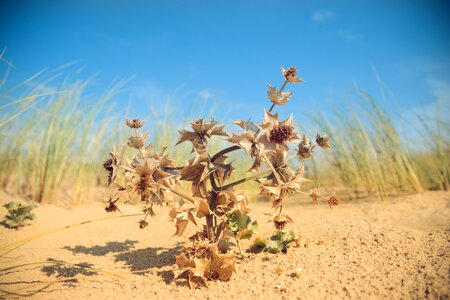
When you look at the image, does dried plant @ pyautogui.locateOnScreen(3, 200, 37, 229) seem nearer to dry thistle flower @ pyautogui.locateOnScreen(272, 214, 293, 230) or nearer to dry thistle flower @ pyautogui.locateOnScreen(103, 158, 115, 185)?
dry thistle flower @ pyautogui.locateOnScreen(103, 158, 115, 185)

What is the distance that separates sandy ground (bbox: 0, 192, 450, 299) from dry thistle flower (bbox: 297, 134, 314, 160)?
61 centimetres

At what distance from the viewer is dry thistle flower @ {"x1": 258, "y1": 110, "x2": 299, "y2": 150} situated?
147 centimetres

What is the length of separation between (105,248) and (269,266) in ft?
4.70

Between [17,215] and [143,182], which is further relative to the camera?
[17,215]

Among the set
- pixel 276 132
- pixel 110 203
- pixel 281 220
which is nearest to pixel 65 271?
pixel 110 203

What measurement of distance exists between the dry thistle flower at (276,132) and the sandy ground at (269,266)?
0.67 metres

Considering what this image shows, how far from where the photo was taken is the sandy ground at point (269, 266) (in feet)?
4.73

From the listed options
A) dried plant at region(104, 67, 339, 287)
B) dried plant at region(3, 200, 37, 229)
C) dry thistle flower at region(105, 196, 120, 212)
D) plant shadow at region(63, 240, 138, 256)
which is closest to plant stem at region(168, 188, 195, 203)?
dried plant at region(104, 67, 339, 287)

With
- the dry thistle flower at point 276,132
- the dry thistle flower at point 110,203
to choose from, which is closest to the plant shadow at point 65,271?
the dry thistle flower at point 110,203

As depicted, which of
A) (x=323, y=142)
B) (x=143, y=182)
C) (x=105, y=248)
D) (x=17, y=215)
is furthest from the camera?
(x=17, y=215)

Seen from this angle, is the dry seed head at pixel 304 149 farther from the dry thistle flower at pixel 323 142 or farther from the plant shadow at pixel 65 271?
the plant shadow at pixel 65 271

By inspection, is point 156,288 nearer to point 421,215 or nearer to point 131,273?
point 131,273

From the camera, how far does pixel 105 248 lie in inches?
98.5

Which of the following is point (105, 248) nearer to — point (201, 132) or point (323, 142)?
point (201, 132)
